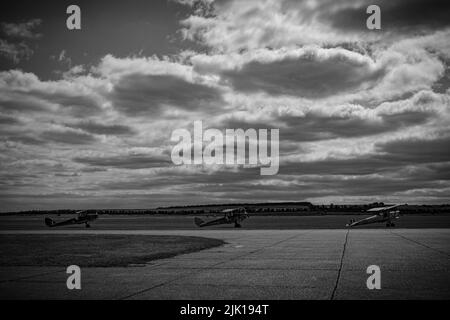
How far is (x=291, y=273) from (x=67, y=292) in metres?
6.56

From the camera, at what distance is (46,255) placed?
19.9 meters

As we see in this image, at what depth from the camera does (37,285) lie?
11898 millimetres

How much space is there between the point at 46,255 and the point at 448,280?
51.9 ft

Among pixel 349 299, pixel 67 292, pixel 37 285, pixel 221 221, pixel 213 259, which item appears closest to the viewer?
pixel 349 299

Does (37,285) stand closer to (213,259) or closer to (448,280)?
(213,259)

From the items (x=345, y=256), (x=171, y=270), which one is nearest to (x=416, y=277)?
(x=345, y=256)

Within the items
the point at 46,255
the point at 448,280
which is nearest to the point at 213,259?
the point at 46,255

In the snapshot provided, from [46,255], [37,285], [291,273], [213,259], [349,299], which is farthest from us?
[46,255]
